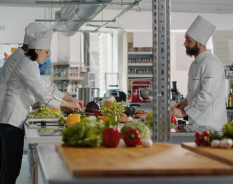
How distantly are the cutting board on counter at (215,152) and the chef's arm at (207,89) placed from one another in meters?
1.46

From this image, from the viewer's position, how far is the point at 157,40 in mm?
2055

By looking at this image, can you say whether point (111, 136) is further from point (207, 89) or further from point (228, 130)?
point (207, 89)

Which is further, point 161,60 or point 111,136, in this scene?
point 161,60

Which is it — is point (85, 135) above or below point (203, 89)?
below

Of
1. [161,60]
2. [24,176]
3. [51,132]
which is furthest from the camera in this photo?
[24,176]

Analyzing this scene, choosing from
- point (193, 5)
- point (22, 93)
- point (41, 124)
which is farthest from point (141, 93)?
point (193, 5)

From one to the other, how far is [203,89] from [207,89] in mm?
36

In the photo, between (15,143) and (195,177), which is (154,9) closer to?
(195,177)

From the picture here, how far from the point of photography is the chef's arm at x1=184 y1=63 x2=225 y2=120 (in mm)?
3283

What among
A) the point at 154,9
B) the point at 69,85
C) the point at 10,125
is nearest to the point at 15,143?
the point at 10,125

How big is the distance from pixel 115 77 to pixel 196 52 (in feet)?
24.8

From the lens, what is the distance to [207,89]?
3.30 m

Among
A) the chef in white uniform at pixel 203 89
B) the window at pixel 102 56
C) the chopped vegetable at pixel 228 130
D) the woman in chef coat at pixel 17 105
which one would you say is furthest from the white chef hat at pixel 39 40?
the window at pixel 102 56

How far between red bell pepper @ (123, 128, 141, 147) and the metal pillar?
0.28 meters
